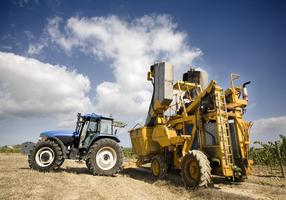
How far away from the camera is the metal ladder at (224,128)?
774 cm

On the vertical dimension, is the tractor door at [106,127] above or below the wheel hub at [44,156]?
above

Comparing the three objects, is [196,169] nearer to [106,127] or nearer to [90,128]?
[106,127]

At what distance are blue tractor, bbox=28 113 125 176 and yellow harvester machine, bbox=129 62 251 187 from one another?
1652 mm

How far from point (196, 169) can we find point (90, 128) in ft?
18.2

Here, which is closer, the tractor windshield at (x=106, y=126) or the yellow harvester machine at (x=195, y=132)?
the yellow harvester machine at (x=195, y=132)

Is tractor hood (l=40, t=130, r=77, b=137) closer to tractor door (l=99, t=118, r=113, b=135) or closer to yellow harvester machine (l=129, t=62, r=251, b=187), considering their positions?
tractor door (l=99, t=118, r=113, b=135)

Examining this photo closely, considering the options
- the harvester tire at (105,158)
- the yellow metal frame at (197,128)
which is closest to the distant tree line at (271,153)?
the yellow metal frame at (197,128)

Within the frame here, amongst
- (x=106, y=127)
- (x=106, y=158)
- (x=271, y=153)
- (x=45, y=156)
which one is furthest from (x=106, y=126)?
(x=271, y=153)

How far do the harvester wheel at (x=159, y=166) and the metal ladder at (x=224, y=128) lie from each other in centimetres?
302

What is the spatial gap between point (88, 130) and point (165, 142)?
374 cm

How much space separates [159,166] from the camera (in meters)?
10.2

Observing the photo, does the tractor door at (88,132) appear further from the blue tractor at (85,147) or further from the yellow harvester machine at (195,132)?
the yellow harvester machine at (195,132)

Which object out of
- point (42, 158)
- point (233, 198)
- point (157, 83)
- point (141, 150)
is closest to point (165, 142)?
point (141, 150)

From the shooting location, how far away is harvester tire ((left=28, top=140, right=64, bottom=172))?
9.86 m
